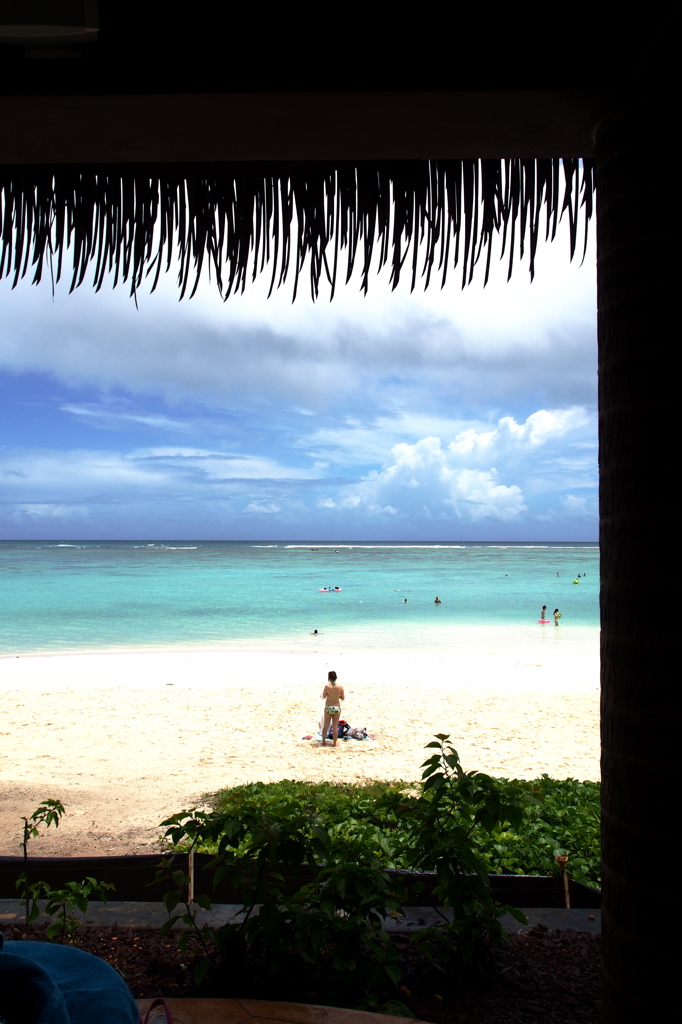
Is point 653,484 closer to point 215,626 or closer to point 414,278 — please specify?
point 414,278

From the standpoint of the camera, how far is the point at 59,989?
104 cm

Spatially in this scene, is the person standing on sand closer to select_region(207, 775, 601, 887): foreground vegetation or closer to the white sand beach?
the white sand beach

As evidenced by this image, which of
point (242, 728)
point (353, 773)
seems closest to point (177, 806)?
point (353, 773)

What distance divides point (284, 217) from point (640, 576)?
1.27 m

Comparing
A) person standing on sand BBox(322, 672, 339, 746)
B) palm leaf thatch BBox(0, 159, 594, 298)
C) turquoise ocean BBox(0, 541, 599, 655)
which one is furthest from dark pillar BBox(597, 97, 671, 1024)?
turquoise ocean BBox(0, 541, 599, 655)

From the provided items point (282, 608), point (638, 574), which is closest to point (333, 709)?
point (638, 574)

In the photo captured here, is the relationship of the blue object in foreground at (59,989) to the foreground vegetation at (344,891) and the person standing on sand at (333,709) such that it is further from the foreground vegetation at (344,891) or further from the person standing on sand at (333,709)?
the person standing on sand at (333,709)

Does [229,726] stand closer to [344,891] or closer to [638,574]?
[344,891]

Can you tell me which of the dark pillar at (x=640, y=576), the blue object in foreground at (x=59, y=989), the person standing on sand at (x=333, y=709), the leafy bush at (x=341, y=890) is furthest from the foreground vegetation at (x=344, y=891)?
the person standing on sand at (x=333, y=709)

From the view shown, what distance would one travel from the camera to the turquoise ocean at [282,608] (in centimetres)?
1784

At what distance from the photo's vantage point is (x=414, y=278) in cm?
166

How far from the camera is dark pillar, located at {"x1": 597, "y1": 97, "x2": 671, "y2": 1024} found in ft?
3.49

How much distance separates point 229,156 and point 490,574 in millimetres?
43017

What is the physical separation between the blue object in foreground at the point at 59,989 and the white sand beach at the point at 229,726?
3482 millimetres
